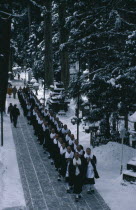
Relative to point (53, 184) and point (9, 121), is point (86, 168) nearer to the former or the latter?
point (53, 184)

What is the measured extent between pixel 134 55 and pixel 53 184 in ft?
21.9

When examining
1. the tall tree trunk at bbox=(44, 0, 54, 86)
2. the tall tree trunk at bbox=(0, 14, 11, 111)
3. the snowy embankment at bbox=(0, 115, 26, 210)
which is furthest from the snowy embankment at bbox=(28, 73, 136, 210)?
the tall tree trunk at bbox=(44, 0, 54, 86)

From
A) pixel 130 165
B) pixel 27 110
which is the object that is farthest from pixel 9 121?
pixel 130 165

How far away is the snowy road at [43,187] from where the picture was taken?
12109 millimetres

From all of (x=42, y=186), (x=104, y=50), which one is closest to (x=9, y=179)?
(x=42, y=186)

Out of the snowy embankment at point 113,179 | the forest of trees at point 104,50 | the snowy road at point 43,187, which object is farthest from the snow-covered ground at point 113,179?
the forest of trees at point 104,50

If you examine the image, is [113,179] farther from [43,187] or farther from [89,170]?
[43,187]

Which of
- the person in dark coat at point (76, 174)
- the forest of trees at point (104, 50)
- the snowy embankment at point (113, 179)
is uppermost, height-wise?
the forest of trees at point (104, 50)

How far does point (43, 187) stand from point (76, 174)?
1814mm

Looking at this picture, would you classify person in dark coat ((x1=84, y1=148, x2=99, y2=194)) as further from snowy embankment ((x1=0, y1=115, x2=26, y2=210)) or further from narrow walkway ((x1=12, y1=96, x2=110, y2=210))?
snowy embankment ((x1=0, y1=115, x2=26, y2=210))

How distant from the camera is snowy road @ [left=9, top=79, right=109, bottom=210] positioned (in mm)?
12109

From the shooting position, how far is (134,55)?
16.2 meters

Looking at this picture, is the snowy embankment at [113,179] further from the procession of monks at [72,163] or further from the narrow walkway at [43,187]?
the procession of monks at [72,163]

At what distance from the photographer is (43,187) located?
13688 mm
